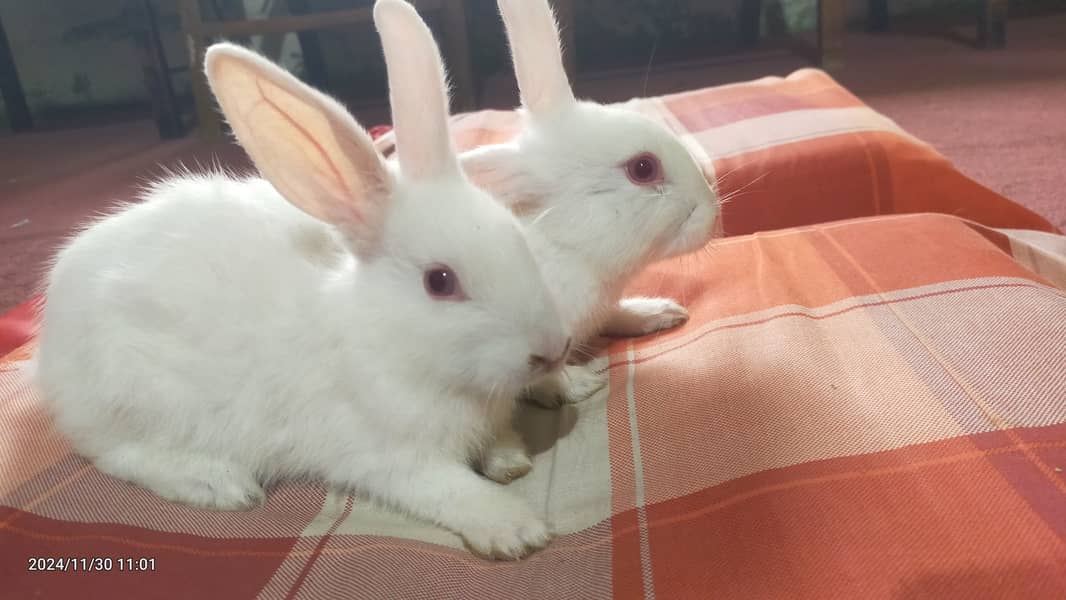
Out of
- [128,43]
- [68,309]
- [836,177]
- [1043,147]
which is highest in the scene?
[128,43]

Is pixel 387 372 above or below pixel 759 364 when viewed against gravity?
above

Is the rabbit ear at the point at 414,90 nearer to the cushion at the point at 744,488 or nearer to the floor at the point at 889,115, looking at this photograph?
the cushion at the point at 744,488

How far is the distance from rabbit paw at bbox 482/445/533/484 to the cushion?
2 centimetres

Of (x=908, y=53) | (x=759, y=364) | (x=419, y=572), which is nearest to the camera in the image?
(x=419, y=572)

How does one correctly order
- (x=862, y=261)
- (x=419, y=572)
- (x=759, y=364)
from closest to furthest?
1. (x=419, y=572)
2. (x=759, y=364)
3. (x=862, y=261)

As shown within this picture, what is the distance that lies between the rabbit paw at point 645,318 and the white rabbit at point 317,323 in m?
0.32

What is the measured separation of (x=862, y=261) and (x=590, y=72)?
3123mm

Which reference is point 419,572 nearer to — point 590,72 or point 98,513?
point 98,513

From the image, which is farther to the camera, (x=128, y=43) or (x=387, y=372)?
(x=128, y=43)

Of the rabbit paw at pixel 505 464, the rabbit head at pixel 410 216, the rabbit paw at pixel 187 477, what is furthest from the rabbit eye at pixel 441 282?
the rabbit paw at pixel 187 477

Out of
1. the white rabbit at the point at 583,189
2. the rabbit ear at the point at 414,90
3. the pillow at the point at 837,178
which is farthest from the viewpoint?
the pillow at the point at 837,178

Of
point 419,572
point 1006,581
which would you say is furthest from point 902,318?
point 419,572

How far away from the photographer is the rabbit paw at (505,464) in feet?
3.01

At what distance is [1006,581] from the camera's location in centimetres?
63
